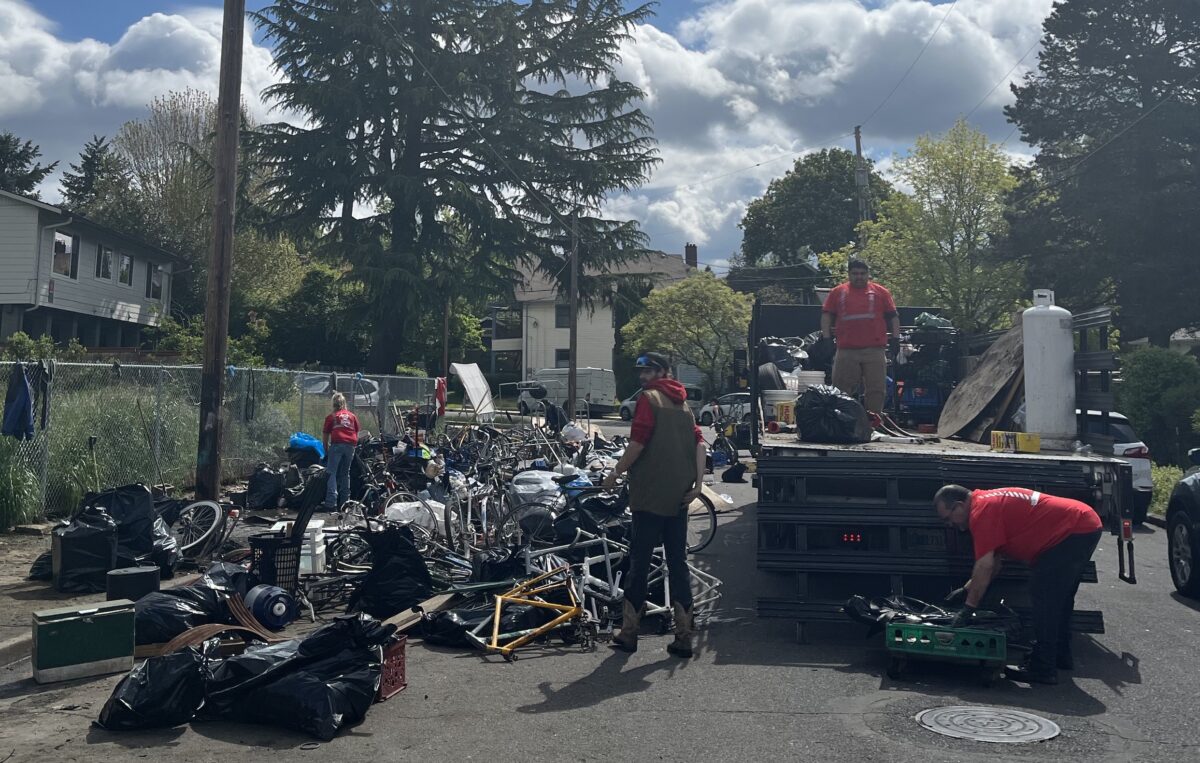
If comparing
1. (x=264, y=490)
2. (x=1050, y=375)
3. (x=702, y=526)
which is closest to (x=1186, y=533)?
(x=1050, y=375)

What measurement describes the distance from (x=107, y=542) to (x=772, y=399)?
6852mm

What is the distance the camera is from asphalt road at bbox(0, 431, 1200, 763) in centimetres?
503

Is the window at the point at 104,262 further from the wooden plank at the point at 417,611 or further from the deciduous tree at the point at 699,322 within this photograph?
the wooden plank at the point at 417,611

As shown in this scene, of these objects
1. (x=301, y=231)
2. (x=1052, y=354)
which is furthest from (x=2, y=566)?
(x=301, y=231)

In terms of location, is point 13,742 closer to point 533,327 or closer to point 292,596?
point 292,596

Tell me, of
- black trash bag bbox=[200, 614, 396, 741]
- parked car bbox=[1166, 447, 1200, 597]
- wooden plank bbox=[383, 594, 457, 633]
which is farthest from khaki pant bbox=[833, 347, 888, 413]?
black trash bag bbox=[200, 614, 396, 741]

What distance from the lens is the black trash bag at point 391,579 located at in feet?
26.7

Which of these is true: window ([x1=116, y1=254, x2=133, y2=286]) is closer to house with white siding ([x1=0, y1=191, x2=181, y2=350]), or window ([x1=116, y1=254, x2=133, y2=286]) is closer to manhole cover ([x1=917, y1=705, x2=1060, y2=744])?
house with white siding ([x1=0, y1=191, x2=181, y2=350])

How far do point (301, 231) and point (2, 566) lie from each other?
2223 centimetres

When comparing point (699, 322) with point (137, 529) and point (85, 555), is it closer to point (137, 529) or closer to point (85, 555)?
point (137, 529)

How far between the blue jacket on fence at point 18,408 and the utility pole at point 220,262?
1682 millimetres

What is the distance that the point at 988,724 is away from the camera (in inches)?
213

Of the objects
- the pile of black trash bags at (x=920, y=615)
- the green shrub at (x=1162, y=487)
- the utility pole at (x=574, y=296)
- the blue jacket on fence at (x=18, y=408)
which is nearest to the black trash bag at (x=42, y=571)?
the blue jacket on fence at (x=18, y=408)

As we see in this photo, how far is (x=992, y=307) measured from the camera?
33.1 metres
